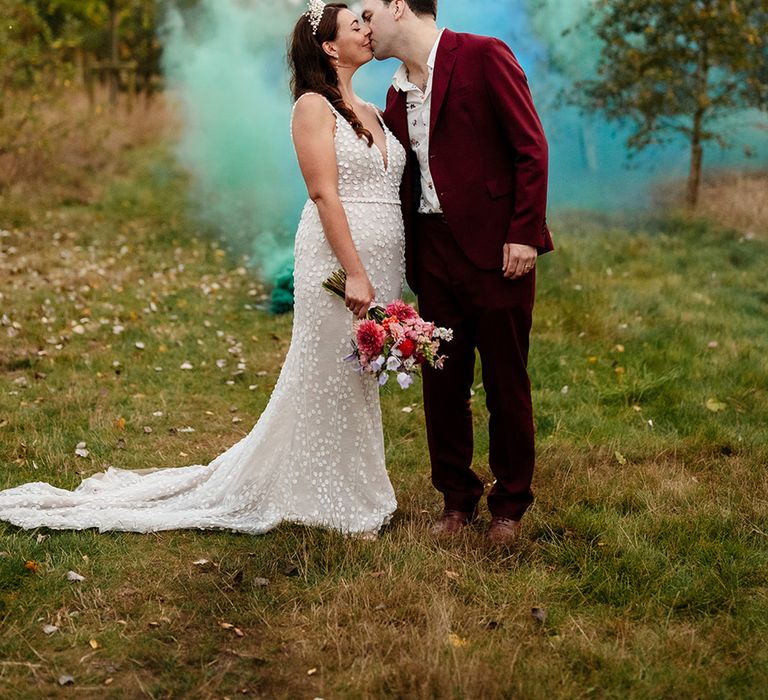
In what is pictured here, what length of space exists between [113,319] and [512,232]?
213 inches

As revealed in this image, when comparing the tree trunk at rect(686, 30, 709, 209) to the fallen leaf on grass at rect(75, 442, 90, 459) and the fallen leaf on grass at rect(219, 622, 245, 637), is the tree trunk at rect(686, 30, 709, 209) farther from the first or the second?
the fallen leaf on grass at rect(219, 622, 245, 637)

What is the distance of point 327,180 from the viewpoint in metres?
4.33

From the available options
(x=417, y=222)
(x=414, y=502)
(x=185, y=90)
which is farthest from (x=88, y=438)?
(x=185, y=90)

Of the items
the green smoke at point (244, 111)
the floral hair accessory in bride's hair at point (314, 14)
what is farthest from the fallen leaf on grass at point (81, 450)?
the green smoke at point (244, 111)

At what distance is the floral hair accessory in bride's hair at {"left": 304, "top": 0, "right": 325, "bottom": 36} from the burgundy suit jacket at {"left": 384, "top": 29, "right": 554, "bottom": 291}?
0.58 metres

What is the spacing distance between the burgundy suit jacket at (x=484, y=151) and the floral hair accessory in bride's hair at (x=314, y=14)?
576 millimetres

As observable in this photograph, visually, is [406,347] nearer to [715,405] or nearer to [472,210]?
[472,210]

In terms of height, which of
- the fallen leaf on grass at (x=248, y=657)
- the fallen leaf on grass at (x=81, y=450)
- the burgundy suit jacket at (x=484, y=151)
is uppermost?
the burgundy suit jacket at (x=484, y=151)

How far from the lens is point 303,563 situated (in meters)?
4.21

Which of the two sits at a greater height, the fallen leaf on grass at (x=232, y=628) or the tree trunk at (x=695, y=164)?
the tree trunk at (x=695, y=164)

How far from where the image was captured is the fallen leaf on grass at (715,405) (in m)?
6.23

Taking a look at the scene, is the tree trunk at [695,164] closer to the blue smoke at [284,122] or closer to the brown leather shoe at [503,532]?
the blue smoke at [284,122]

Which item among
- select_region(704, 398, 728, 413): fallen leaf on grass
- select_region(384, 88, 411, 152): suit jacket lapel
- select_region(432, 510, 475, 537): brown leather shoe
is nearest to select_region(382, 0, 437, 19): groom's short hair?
select_region(384, 88, 411, 152): suit jacket lapel

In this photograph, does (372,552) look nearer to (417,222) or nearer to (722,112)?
(417,222)
